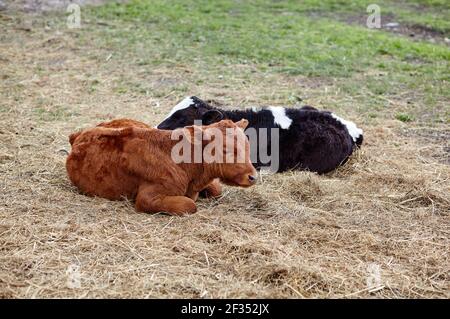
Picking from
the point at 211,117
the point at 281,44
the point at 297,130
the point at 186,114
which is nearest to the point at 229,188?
the point at 211,117

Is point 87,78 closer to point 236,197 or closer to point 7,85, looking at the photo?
point 7,85

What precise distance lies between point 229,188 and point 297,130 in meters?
1.18

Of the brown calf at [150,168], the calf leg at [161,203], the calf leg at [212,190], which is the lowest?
the calf leg at [212,190]

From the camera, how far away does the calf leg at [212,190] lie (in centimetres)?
571

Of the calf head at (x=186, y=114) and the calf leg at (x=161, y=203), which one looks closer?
the calf leg at (x=161, y=203)

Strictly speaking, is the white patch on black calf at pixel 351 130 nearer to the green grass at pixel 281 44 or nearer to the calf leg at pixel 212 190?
the green grass at pixel 281 44

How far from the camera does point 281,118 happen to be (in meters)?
6.78

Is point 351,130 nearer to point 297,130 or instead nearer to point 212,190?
point 297,130

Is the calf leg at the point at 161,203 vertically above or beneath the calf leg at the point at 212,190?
above

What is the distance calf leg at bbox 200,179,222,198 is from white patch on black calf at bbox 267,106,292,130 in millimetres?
1296

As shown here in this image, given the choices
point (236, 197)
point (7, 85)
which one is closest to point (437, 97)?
point (236, 197)

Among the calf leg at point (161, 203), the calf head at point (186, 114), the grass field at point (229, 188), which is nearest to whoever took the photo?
the grass field at point (229, 188)

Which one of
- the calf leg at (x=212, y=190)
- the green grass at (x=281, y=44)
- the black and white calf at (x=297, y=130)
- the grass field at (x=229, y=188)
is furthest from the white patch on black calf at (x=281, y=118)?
the green grass at (x=281, y=44)

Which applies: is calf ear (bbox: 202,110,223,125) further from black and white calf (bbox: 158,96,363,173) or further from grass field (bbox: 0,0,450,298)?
grass field (bbox: 0,0,450,298)
